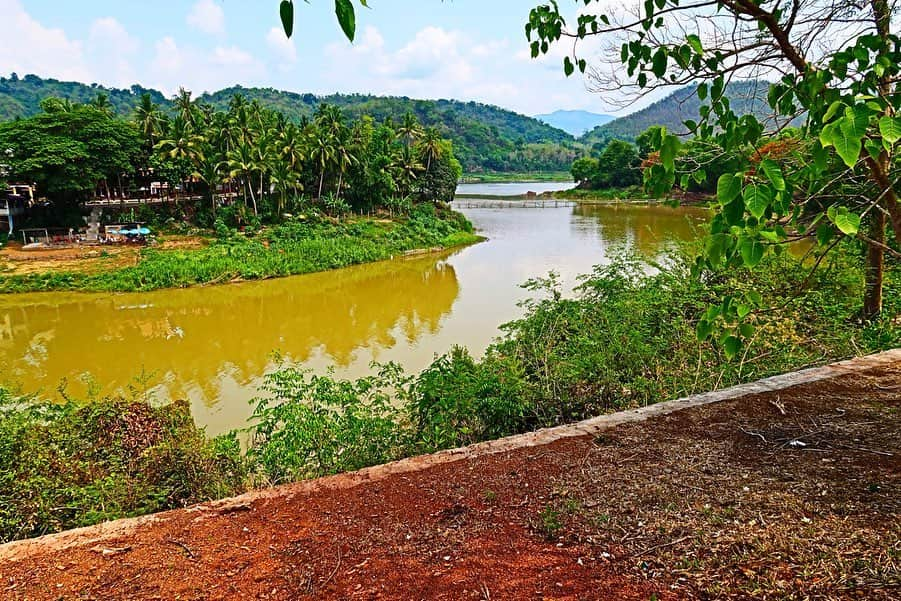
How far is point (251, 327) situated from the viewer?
14.4 m

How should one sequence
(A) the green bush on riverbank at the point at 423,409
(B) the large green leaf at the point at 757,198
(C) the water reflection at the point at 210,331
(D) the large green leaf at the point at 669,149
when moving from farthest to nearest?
1. (C) the water reflection at the point at 210,331
2. (A) the green bush on riverbank at the point at 423,409
3. (D) the large green leaf at the point at 669,149
4. (B) the large green leaf at the point at 757,198

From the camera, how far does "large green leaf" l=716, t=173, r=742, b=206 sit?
1331 millimetres

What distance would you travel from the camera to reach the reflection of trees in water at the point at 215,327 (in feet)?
37.3

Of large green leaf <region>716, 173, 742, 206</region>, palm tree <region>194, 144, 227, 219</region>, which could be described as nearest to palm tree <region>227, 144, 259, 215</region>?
palm tree <region>194, 144, 227, 219</region>

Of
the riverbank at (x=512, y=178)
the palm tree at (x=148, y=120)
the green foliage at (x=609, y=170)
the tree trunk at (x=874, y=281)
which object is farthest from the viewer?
the riverbank at (x=512, y=178)

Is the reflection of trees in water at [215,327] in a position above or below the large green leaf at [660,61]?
below

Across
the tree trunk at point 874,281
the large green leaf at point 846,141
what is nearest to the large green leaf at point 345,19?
the large green leaf at point 846,141

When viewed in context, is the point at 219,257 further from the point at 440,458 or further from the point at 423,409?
the point at 440,458

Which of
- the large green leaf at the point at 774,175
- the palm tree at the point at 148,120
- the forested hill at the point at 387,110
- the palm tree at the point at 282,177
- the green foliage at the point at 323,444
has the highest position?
the forested hill at the point at 387,110

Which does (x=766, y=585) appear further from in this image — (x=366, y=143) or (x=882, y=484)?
(x=366, y=143)

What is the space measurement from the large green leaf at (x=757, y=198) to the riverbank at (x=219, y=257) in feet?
64.9

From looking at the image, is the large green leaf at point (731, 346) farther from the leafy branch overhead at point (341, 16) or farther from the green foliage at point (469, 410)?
the green foliage at point (469, 410)

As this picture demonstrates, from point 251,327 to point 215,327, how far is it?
38.2 inches

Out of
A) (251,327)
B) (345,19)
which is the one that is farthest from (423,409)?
(251,327)
